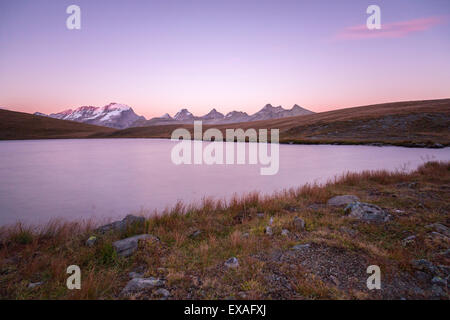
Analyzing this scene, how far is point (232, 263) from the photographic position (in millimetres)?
5156

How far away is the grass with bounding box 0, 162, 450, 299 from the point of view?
433 cm

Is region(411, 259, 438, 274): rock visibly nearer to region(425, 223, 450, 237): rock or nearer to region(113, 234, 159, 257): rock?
region(425, 223, 450, 237): rock

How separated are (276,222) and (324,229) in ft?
4.83

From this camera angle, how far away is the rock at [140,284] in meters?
4.32

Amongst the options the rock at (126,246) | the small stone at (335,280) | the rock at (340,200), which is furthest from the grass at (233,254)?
the rock at (340,200)

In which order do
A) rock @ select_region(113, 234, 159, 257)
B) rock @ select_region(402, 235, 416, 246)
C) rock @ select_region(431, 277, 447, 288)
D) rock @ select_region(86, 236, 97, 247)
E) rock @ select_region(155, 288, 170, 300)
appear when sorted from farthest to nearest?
rock @ select_region(86, 236, 97, 247)
rock @ select_region(402, 235, 416, 246)
rock @ select_region(113, 234, 159, 257)
rock @ select_region(431, 277, 447, 288)
rock @ select_region(155, 288, 170, 300)

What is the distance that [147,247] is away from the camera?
5.98 meters

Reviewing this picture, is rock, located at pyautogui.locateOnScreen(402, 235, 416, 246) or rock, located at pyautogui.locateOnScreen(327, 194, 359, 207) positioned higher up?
rock, located at pyautogui.locateOnScreen(327, 194, 359, 207)

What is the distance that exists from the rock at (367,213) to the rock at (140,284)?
672 cm

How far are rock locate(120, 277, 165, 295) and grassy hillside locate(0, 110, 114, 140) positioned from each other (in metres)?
153

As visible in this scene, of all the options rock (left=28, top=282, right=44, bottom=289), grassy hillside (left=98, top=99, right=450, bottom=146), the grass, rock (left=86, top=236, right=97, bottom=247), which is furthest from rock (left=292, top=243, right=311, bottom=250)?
grassy hillside (left=98, top=99, right=450, bottom=146)

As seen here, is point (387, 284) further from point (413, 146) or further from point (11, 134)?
point (11, 134)

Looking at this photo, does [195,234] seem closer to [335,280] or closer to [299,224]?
[299,224]
